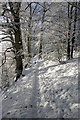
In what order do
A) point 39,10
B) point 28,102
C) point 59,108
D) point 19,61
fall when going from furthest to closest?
point 39,10 → point 19,61 → point 28,102 → point 59,108

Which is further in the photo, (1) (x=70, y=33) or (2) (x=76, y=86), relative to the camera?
(1) (x=70, y=33)

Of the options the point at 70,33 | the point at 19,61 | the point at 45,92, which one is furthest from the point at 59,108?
the point at 70,33

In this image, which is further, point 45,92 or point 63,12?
point 63,12

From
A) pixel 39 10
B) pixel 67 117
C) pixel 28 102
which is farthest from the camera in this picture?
pixel 39 10

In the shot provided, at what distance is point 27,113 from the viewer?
2312 mm

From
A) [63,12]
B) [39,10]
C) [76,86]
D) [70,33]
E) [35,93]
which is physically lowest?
[35,93]

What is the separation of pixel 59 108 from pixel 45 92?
2.99 ft

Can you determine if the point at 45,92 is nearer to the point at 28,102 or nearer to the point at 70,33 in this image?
the point at 28,102

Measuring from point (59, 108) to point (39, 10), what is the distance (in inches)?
380

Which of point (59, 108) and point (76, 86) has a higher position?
point (76, 86)

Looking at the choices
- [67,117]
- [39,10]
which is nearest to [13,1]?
[39,10]

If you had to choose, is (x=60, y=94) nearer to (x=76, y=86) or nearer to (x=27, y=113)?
(x=76, y=86)

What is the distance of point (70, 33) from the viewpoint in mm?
6168

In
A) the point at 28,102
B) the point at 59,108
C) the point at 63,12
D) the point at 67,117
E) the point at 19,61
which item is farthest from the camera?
the point at 63,12
